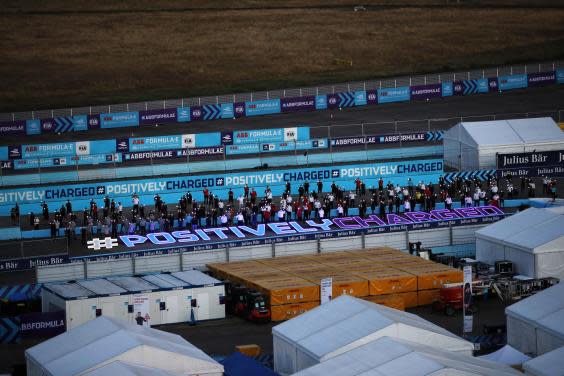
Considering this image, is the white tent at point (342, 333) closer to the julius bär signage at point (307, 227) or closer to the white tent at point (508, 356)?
the white tent at point (508, 356)

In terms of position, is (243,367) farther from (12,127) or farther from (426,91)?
(426,91)

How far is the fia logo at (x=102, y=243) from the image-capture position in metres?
65.9

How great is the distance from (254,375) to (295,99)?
2391 inches

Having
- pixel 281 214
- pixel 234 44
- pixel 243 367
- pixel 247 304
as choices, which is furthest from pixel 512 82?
pixel 243 367

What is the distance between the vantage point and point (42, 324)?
2047 inches

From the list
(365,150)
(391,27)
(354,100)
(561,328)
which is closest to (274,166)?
(365,150)

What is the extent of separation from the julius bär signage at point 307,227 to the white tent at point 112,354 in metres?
20.4

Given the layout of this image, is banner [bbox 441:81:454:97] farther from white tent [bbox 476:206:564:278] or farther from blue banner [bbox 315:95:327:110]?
white tent [bbox 476:206:564:278]

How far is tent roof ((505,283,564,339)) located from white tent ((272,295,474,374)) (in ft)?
11.4

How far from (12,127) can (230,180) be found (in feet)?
83.7

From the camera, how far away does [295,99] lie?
100812 millimetres

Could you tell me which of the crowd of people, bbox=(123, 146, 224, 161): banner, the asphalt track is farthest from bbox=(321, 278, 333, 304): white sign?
the asphalt track

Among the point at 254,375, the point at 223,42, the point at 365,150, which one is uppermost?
the point at 223,42

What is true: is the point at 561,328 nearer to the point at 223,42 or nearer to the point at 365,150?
the point at 365,150
